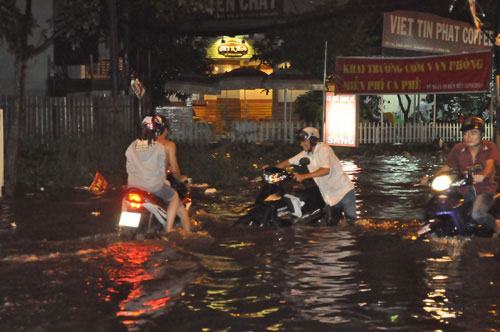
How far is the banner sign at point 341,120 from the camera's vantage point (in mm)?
24578

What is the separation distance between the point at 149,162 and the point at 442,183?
3.39 metres

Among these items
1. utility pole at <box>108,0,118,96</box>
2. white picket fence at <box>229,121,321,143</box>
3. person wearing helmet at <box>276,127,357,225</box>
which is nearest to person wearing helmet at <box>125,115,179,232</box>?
person wearing helmet at <box>276,127,357,225</box>

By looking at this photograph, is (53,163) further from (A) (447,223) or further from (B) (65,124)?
(A) (447,223)

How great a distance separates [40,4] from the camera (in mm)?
25484

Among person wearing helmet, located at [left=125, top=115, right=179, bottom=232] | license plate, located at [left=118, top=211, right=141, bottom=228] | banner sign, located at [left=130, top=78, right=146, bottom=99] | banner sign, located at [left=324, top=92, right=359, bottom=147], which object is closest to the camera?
license plate, located at [left=118, top=211, right=141, bottom=228]

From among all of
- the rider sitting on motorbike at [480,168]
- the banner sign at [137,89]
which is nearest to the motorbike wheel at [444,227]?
the rider sitting on motorbike at [480,168]

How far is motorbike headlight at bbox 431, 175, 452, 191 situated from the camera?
1120 centimetres

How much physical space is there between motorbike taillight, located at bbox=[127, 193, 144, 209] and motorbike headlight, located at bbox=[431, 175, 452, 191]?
3404 mm

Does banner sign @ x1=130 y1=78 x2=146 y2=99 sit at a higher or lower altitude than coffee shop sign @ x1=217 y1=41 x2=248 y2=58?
lower

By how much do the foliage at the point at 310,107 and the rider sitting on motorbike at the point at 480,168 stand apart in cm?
2360

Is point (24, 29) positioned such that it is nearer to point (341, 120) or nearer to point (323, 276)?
point (323, 276)

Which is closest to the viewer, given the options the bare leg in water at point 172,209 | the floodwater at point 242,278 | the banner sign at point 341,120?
the floodwater at point 242,278

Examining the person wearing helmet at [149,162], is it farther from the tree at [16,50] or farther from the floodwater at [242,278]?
the tree at [16,50]

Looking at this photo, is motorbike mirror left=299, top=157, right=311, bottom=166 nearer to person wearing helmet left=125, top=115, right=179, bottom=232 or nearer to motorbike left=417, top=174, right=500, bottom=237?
motorbike left=417, top=174, right=500, bottom=237
